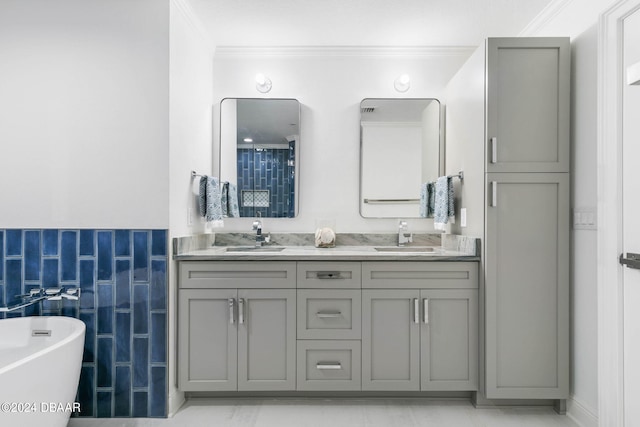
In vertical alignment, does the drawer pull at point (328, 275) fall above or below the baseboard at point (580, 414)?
above

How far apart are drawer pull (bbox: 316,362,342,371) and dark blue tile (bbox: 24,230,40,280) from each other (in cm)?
172

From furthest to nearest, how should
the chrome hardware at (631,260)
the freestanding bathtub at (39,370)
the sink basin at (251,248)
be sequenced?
the sink basin at (251,248) < the chrome hardware at (631,260) < the freestanding bathtub at (39,370)

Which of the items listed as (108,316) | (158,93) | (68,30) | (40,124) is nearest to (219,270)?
(108,316)

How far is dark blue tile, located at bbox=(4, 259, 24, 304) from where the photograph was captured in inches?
88.3

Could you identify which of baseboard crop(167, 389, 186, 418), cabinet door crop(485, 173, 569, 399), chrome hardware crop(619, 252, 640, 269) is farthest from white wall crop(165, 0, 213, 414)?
chrome hardware crop(619, 252, 640, 269)

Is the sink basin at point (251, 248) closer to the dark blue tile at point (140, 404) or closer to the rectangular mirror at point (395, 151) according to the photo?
the rectangular mirror at point (395, 151)

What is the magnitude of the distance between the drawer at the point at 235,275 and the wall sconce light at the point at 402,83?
167 cm

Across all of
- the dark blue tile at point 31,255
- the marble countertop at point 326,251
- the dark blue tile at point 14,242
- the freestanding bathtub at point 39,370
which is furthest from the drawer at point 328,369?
the dark blue tile at point 14,242

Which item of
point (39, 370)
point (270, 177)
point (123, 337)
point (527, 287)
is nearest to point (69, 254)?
point (123, 337)

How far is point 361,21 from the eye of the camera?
264 cm

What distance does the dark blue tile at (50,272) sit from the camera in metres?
2.24

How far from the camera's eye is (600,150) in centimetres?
201

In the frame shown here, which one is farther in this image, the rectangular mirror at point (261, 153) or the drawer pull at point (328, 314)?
the rectangular mirror at point (261, 153)

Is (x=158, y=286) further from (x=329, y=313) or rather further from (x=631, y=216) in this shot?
(x=631, y=216)
